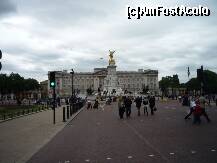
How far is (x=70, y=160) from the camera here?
12297 mm

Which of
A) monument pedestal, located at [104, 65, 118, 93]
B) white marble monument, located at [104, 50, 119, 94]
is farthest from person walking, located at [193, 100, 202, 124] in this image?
monument pedestal, located at [104, 65, 118, 93]

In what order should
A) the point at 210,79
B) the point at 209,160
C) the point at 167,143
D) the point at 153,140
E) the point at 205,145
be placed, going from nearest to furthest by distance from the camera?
1. the point at 209,160
2. the point at 205,145
3. the point at 167,143
4. the point at 153,140
5. the point at 210,79

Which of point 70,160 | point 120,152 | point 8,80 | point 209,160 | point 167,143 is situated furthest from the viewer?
point 8,80

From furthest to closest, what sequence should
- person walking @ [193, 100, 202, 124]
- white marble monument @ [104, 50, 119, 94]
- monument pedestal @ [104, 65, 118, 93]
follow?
1. monument pedestal @ [104, 65, 118, 93]
2. white marble monument @ [104, 50, 119, 94]
3. person walking @ [193, 100, 202, 124]

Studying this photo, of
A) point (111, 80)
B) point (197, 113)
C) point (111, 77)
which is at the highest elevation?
point (111, 77)

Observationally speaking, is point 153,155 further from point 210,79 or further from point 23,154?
point 210,79

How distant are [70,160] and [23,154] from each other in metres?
2.50

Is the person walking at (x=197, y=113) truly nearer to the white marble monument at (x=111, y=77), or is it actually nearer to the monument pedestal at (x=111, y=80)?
the white marble monument at (x=111, y=77)

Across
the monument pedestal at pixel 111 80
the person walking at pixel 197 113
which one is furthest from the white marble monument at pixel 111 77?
the person walking at pixel 197 113

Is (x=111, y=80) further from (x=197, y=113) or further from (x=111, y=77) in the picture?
(x=197, y=113)

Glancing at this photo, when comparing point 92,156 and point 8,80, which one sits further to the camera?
point 8,80

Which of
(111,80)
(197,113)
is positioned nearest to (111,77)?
(111,80)

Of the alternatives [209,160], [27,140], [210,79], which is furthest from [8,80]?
[209,160]

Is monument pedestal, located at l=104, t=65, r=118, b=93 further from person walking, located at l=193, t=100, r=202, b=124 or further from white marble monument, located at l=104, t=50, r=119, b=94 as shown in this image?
person walking, located at l=193, t=100, r=202, b=124
